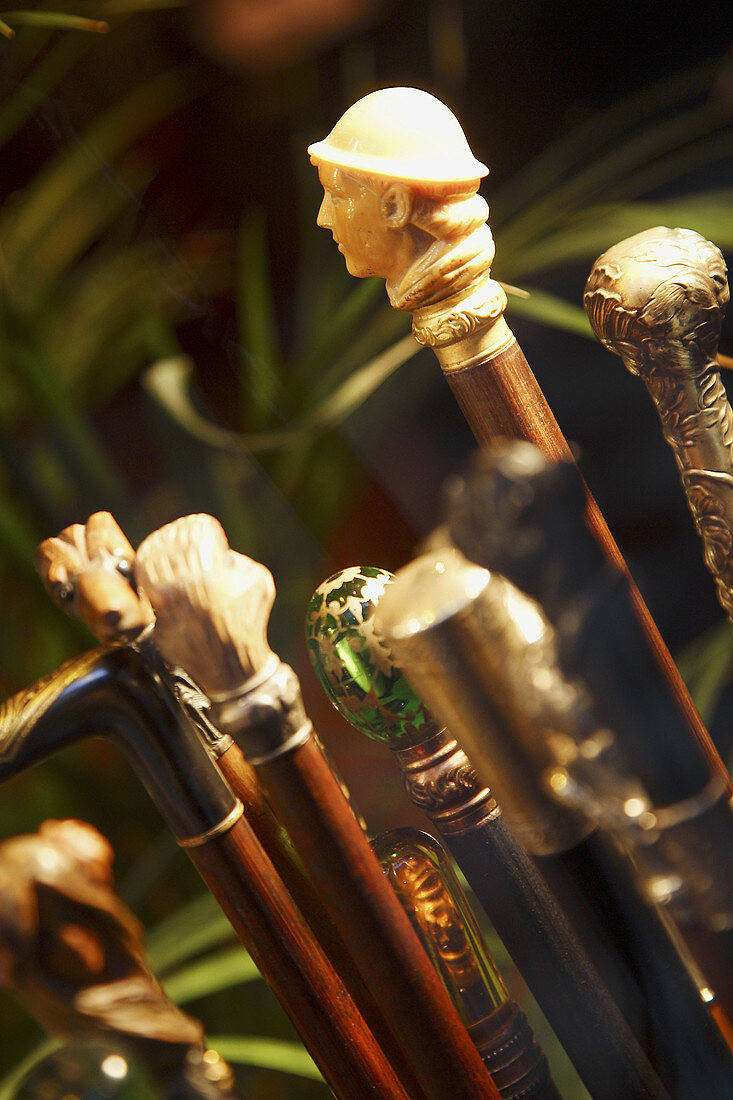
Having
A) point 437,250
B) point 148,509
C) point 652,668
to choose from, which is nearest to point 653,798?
point 652,668

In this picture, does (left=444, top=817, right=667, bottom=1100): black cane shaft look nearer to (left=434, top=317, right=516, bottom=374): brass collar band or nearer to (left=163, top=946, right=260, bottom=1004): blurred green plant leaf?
(left=434, top=317, right=516, bottom=374): brass collar band

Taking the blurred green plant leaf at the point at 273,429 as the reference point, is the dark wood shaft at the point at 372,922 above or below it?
below

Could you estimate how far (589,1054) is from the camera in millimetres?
253

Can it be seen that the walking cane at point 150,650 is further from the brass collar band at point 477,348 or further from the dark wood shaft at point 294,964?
the brass collar band at point 477,348

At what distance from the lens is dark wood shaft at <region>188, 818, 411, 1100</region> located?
25cm

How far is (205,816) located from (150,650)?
1.9 inches

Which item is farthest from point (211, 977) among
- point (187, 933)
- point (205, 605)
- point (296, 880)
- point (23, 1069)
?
point (205, 605)

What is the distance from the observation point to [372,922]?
0.23 m

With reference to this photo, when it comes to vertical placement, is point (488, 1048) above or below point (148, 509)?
below

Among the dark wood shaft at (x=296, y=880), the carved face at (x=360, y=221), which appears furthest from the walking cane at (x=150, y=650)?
the carved face at (x=360, y=221)

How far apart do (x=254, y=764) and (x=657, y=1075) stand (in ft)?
0.45

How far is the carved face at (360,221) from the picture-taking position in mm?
268

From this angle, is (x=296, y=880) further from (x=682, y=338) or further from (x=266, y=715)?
(x=682, y=338)

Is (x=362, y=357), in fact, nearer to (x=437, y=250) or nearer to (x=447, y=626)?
(x=437, y=250)
